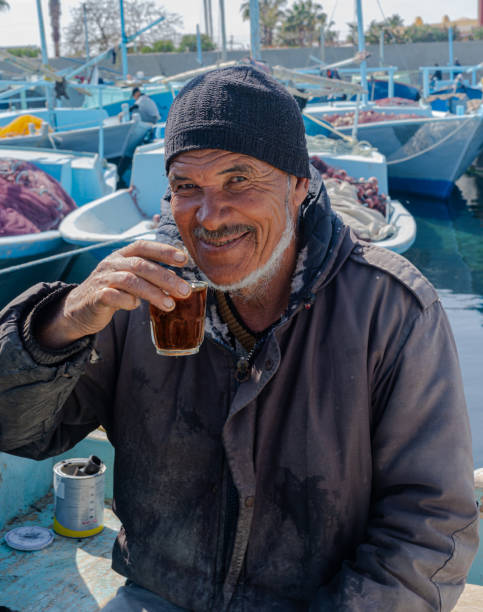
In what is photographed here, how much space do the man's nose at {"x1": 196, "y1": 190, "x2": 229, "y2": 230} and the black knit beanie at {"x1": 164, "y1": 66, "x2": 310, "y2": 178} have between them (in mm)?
137

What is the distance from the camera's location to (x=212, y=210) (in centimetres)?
188

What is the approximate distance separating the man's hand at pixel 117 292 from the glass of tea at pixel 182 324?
70mm

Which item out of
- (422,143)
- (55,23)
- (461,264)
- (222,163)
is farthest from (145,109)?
(55,23)

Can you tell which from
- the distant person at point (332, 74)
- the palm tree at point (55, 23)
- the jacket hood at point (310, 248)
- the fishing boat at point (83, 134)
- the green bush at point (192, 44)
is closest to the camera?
the jacket hood at point (310, 248)

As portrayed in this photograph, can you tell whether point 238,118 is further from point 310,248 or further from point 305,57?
point 305,57

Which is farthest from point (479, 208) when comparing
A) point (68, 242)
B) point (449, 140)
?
point (68, 242)

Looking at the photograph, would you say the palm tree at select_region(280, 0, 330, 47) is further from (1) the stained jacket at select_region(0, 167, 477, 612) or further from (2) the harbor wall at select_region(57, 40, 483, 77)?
(1) the stained jacket at select_region(0, 167, 477, 612)

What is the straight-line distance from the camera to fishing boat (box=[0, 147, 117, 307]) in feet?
23.4

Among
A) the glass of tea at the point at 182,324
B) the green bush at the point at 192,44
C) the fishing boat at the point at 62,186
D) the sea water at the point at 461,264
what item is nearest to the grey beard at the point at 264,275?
the glass of tea at the point at 182,324

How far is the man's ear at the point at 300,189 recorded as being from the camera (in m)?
2.04

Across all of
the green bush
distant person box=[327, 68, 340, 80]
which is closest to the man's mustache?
distant person box=[327, 68, 340, 80]

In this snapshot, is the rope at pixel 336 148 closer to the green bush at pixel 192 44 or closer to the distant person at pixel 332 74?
the distant person at pixel 332 74

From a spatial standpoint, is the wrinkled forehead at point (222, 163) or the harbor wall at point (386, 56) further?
the harbor wall at point (386, 56)

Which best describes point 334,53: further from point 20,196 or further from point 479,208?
point 20,196
